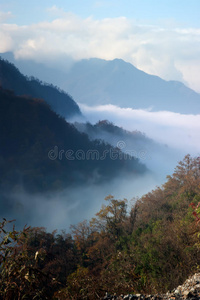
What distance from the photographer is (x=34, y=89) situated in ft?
510

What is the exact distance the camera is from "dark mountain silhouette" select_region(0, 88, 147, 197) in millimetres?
108812

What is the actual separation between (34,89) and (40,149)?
5125cm

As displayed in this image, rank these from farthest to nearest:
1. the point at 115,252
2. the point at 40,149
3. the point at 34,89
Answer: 1. the point at 34,89
2. the point at 40,149
3. the point at 115,252

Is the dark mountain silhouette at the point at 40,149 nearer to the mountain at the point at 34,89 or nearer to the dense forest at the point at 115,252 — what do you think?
the mountain at the point at 34,89

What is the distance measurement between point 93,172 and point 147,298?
127 m

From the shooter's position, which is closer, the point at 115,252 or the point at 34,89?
the point at 115,252

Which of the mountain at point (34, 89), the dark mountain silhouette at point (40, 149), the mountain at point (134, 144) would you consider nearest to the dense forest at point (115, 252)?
the dark mountain silhouette at point (40, 149)

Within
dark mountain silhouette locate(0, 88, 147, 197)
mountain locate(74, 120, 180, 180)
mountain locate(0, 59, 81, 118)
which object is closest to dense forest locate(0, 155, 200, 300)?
dark mountain silhouette locate(0, 88, 147, 197)

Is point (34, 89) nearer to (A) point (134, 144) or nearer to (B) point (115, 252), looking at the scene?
(A) point (134, 144)

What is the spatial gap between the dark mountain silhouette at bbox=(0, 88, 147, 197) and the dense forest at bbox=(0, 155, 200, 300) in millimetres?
70837

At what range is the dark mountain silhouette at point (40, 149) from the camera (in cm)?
10881

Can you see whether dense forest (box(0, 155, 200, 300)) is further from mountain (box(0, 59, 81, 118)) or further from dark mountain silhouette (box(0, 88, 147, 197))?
mountain (box(0, 59, 81, 118))

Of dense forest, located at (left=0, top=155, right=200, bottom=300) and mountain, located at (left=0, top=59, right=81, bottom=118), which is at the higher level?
A: mountain, located at (left=0, top=59, right=81, bottom=118)

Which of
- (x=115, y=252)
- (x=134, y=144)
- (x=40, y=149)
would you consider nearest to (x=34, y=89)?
(x=40, y=149)
